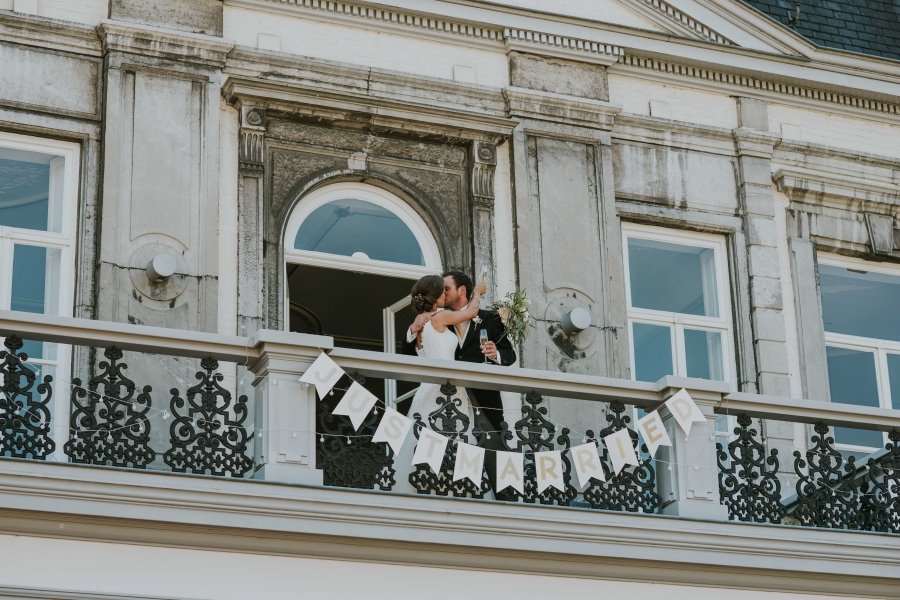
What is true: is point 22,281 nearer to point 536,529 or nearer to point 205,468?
point 205,468

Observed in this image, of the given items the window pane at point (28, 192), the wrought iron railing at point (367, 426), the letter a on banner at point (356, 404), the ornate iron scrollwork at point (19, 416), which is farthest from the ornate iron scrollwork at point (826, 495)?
the window pane at point (28, 192)

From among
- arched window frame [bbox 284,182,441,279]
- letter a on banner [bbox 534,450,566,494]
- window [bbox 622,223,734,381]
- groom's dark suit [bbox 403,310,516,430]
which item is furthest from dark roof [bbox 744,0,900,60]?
letter a on banner [bbox 534,450,566,494]

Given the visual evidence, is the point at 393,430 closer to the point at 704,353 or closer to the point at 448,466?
the point at 448,466

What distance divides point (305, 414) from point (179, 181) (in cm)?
293

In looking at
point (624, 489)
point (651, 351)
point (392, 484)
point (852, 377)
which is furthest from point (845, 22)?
point (392, 484)

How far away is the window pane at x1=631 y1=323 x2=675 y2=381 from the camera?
43.4 feet

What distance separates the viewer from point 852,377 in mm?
13992

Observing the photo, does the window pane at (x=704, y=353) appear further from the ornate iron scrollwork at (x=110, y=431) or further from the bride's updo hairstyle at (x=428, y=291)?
the ornate iron scrollwork at (x=110, y=431)

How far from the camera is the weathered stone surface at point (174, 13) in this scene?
1208 centimetres

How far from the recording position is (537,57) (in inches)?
530

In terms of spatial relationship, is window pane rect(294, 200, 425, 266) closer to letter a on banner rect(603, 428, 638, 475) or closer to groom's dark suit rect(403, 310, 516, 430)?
groom's dark suit rect(403, 310, 516, 430)

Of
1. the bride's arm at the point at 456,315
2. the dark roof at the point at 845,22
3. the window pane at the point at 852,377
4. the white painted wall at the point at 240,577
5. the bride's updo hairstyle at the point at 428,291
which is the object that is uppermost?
the dark roof at the point at 845,22

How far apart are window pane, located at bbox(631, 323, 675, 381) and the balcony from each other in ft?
7.04

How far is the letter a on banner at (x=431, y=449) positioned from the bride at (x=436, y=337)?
0.68 ft
